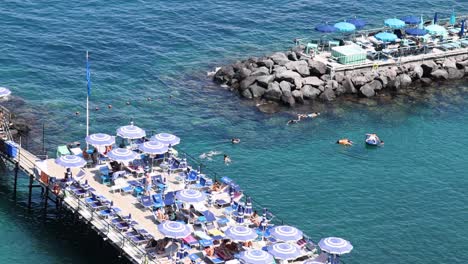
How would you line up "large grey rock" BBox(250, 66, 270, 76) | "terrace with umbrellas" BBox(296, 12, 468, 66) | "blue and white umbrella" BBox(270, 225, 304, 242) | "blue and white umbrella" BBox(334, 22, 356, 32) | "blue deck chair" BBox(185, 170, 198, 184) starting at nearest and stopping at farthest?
1. "blue and white umbrella" BBox(270, 225, 304, 242)
2. "blue deck chair" BBox(185, 170, 198, 184)
3. "large grey rock" BBox(250, 66, 270, 76)
4. "terrace with umbrellas" BBox(296, 12, 468, 66)
5. "blue and white umbrella" BBox(334, 22, 356, 32)

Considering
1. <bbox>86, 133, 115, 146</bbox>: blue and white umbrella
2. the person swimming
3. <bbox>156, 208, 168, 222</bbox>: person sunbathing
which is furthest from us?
the person swimming

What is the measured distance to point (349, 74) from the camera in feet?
402

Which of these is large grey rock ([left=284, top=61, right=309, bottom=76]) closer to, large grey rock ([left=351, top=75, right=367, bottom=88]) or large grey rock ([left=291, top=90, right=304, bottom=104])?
A: large grey rock ([left=291, top=90, right=304, bottom=104])

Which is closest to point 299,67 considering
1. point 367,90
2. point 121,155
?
point 367,90

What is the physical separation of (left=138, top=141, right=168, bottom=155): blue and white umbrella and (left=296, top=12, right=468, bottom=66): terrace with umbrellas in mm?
40497

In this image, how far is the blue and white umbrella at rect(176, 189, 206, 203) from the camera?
8136 centimetres

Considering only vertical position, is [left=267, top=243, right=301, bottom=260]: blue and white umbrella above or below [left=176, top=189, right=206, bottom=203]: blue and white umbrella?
below

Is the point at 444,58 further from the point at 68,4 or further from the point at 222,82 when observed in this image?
the point at 68,4

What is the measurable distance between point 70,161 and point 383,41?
57425 mm

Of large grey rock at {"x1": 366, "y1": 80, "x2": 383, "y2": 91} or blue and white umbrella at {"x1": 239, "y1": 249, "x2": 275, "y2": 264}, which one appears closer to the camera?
blue and white umbrella at {"x1": 239, "y1": 249, "x2": 275, "y2": 264}

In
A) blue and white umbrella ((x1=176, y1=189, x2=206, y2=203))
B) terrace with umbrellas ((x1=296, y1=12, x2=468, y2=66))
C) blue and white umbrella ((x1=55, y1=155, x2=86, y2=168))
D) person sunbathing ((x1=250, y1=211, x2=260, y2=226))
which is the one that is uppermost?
terrace with umbrellas ((x1=296, y1=12, x2=468, y2=66))

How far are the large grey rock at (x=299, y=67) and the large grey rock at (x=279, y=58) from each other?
1.46m

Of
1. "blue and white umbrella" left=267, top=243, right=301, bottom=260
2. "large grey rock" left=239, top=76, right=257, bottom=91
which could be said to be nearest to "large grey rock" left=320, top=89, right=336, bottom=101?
"large grey rock" left=239, top=76, right=257, bottom=91

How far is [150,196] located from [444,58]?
58.9 m
